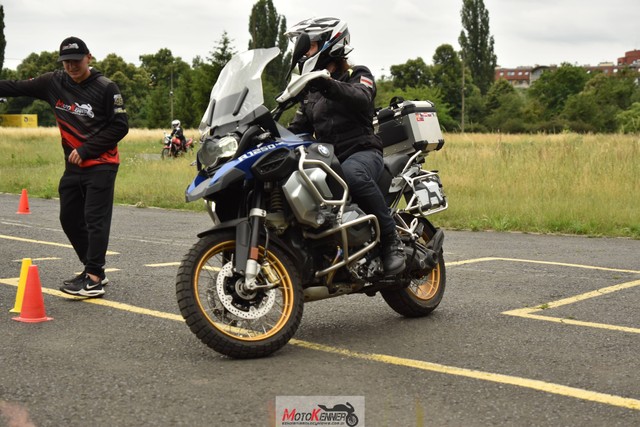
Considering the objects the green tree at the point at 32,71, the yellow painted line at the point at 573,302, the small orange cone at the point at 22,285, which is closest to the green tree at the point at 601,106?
the green tree at the point at 32,71

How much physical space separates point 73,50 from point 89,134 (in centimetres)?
69

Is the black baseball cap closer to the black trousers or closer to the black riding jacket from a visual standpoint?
the black trousers

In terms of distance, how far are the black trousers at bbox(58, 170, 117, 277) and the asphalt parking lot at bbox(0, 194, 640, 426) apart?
358 millimetres

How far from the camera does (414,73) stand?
101312 millimetres

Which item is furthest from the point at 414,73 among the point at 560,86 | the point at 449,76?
the point at 560,86

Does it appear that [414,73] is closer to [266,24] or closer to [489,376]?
[266,24]

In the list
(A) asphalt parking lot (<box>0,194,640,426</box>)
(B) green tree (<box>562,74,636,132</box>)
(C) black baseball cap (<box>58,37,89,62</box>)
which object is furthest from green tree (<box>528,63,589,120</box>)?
(C) black baseball cap (<box>58,37,89,62</box>)

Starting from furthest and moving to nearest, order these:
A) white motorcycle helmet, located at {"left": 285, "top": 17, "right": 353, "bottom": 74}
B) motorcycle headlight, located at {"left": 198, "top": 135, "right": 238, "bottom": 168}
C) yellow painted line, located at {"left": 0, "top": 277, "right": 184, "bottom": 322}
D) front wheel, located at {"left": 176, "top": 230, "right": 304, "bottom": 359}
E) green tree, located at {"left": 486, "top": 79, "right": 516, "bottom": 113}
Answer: green tree, located at {"left": 486, "top": 79, "right": 516, "bottom": 113}, yellow painted line, located at {"left": 0, "top": 277, "right": 184, "bottom": 322}, white motorcycle helmet, located at {"left": 285, "top": 17, "right": 353, "bottom": 74}, motorcycle headlight, located at {"left": 198, "top": 135, "right": 238, "bottom": 168}, front wheel, located at {"left": 176, "top": 230, "right": 304, "bottom": 359}

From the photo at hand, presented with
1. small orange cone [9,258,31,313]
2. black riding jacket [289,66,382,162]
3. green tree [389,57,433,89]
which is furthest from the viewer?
green tree [389,57,433,89]

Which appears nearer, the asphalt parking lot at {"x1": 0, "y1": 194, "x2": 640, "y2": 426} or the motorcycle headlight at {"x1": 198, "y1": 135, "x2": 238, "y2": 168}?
the asphalt parking lot at {"x1": 0, "y1": 194, "x2": 640, "y2": 426}

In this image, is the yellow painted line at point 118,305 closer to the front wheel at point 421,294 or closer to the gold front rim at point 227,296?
the gold front rim at point 227,296

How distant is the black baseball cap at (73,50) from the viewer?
24.7 feet

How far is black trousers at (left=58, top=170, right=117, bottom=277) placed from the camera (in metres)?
7.77

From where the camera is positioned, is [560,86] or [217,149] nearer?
[217,149]
